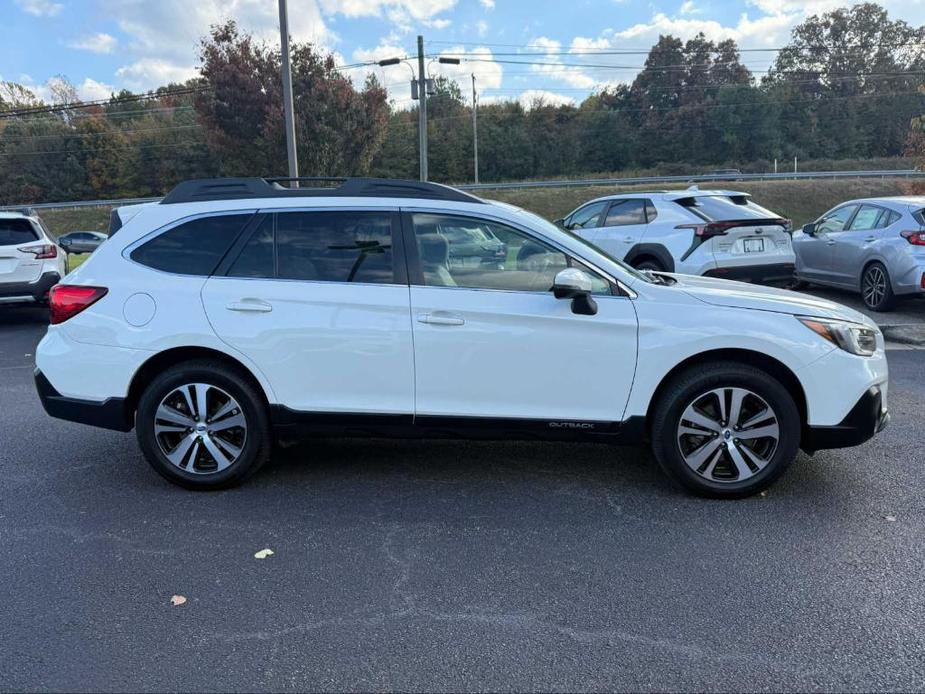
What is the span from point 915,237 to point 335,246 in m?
8.23

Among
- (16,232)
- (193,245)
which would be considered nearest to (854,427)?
(193,245)

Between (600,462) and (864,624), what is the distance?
2.03 meters

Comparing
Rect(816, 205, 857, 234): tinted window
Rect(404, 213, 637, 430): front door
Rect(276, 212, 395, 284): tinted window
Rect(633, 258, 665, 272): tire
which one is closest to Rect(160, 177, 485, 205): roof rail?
Rect(276, 212, 395, 284): tinted window

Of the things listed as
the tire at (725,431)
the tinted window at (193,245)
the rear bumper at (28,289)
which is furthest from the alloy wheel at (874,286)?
the rear bumper at (28,289)

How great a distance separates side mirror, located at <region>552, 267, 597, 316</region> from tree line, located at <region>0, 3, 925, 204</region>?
46.7 m

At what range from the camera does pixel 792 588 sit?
321cm

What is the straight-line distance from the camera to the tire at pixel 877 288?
9.64 meters

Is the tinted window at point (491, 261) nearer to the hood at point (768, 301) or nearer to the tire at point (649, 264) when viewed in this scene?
the hood at point (768, 301)

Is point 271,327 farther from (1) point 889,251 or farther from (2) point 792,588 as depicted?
(1) point 889,251

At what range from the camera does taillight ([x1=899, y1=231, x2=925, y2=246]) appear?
30.3 feet

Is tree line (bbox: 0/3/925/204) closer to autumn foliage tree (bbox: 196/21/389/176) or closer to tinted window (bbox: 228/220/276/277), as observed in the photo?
autumn foliage tree (bbox: 196/21/389/176)

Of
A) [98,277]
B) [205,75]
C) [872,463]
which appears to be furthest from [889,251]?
[205,75]

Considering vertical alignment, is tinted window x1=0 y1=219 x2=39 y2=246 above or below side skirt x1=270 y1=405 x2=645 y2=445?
above

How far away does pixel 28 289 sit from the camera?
994 cm
